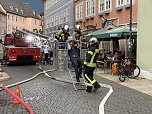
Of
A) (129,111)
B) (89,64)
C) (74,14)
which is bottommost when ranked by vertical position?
(129,111)

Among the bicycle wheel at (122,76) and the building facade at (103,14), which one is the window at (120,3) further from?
the bicycle wheel at (122,76)

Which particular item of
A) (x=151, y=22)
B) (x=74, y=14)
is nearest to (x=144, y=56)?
(x=151, y=22)

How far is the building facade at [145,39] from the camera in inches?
639

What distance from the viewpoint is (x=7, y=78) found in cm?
1603

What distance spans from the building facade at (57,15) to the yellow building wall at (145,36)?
988 inches

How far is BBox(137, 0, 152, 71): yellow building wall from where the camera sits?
642 inches

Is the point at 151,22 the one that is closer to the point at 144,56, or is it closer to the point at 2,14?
the point at 144,56

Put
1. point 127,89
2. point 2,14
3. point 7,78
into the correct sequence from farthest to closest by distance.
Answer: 1. point 2,14
2. point 7,78
3. point 127,89

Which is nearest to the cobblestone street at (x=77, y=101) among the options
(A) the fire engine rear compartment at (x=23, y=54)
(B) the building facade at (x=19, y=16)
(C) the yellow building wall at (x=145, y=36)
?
(C) the yellow building wall at (x=145, y=36)

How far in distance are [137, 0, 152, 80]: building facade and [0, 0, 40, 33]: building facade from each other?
250 feet

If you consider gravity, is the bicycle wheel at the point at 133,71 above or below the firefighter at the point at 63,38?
below

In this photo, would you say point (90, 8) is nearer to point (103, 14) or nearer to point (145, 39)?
point (103, 14)

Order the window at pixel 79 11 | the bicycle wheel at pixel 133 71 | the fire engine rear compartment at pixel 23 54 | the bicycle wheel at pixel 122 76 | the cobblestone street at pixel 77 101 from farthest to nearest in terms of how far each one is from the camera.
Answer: the window at pixel 79 11 < the fire engine rear compartment at pixel 23 54 < the bicycle wheel at pixel 133 71 < the bicycle wheel at pixel 122 76 < the cobblestone street at pixel 77 101

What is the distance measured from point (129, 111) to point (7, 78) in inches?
334
